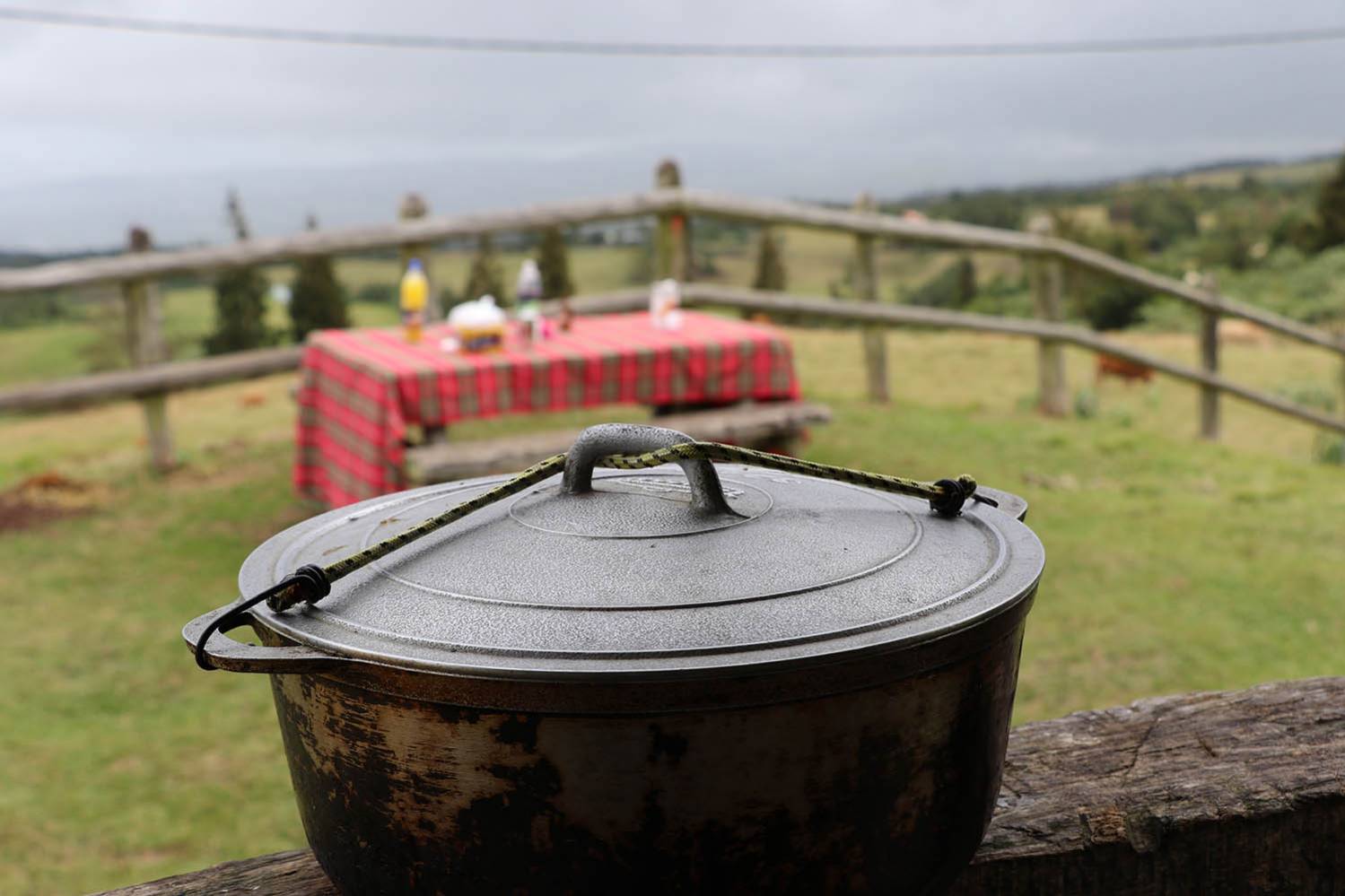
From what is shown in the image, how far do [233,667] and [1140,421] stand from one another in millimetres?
7463

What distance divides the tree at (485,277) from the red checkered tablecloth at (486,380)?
1.58 m

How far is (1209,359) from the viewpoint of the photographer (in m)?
7.47

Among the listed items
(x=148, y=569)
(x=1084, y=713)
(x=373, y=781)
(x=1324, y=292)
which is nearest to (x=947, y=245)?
(x=148, y=569)

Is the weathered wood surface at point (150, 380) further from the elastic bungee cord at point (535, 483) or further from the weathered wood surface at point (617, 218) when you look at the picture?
the elastic bungee cord at point (535, 483)

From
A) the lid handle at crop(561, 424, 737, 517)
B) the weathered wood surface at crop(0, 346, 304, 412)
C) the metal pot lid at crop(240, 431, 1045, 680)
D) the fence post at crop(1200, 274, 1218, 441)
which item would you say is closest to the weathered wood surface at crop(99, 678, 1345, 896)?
the metal pot lid at crop(240, 431, 1045, 680)

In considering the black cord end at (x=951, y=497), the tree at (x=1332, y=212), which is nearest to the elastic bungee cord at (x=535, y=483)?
the black cord end at (x=951, y=497)

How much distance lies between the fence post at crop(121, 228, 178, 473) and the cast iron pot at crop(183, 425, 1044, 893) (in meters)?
4.86

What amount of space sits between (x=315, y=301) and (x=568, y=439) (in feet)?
10.9

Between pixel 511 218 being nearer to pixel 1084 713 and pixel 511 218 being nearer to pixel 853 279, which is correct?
pixel 853 279

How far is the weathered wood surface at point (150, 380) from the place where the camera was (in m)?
5.39

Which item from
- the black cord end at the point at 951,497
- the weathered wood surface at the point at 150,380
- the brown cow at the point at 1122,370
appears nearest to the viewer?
the black cord end at the point at 951,497

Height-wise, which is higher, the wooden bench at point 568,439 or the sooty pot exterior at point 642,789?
the sooty pot exterior at point 642,789

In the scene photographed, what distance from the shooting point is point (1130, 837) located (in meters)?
1.66

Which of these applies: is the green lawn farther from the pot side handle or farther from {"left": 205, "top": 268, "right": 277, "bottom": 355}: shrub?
the pot side handle
